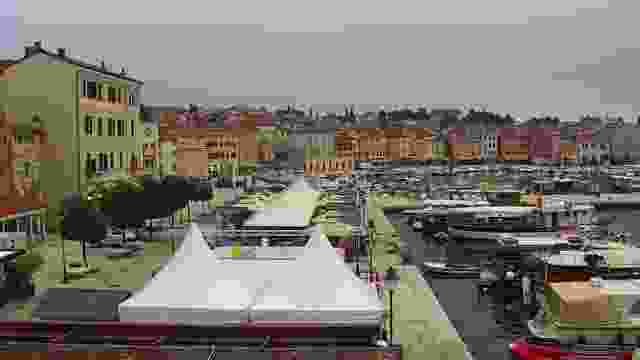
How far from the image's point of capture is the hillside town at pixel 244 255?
13555 mm

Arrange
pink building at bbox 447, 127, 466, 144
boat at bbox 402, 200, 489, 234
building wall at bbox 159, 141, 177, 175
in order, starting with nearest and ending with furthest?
1. boat at bbox 402, 200, 489, 234
2. building wall at bbox 159, 141, 177, 175
3. pink building at bbox 447, 127, 466, 144

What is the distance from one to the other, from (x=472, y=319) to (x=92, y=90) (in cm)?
2394

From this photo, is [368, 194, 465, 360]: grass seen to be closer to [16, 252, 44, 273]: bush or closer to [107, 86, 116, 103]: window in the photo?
[16, 252, 44, 273]: bush

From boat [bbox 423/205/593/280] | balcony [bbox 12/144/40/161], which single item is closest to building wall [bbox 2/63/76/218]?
balcony [bbox 12/144/40/161]

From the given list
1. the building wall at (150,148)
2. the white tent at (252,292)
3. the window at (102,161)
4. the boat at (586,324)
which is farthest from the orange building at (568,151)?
the white tent at (252,292)

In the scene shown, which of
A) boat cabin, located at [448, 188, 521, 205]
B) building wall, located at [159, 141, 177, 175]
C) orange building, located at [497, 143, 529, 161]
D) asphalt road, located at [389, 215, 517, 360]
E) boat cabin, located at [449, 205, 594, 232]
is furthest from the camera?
orange building, located at [497, 143, 529, 161]

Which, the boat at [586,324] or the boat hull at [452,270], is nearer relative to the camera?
the boat at [586,324]

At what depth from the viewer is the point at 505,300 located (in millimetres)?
21484

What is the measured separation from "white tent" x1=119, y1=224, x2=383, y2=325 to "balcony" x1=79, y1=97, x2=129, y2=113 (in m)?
22.4

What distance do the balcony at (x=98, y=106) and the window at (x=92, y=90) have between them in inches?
7.9

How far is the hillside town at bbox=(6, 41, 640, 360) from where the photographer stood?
1355cm

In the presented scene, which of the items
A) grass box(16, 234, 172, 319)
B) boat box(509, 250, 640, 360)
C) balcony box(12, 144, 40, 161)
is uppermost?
balcony box(12, 144, 40, 161)

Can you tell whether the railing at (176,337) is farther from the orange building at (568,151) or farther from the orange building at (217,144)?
the orange building at (568,151)

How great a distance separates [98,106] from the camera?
38.8 m
